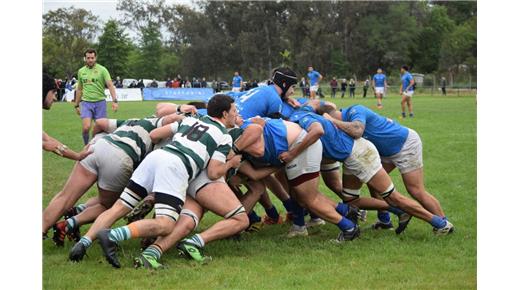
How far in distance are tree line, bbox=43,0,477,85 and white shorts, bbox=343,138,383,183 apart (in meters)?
6.28

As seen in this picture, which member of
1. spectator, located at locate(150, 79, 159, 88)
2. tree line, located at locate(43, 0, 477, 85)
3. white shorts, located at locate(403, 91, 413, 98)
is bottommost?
white shorts, located at locate(403, 91, 413, 98)

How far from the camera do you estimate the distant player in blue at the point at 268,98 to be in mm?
7145

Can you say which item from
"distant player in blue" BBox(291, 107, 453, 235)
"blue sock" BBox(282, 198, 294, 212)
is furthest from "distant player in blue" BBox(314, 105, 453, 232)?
"blue sock" BBox(282, 198, 294, 212)

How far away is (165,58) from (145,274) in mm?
24854

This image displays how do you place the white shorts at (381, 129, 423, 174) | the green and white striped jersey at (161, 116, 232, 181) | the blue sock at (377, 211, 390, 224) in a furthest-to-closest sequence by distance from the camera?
1. the blue sock at (377, 211, 390, 224)
2. the white shorts at (381, 129, 423, 174)
3. the green and white striped jersey at (161, 116, 232, 181)

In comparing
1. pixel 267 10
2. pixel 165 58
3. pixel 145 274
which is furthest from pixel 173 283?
pixel 267 10

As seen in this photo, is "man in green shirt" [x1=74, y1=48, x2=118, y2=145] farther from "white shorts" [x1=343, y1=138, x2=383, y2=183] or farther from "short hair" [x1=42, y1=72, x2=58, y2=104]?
"white shorts" [x1=343, y1=138, x2=383, y2=183]

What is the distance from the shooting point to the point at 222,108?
230 inches

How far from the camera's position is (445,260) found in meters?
5.76

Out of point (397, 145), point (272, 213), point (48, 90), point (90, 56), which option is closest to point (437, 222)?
point (397, 145)

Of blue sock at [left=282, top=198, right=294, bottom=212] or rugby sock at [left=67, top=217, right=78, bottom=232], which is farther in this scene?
blue sock at [left=282, top=198, right=294, bottom=212]

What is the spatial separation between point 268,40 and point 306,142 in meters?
37.7

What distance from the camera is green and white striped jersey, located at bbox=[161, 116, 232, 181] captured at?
18.2 ft
